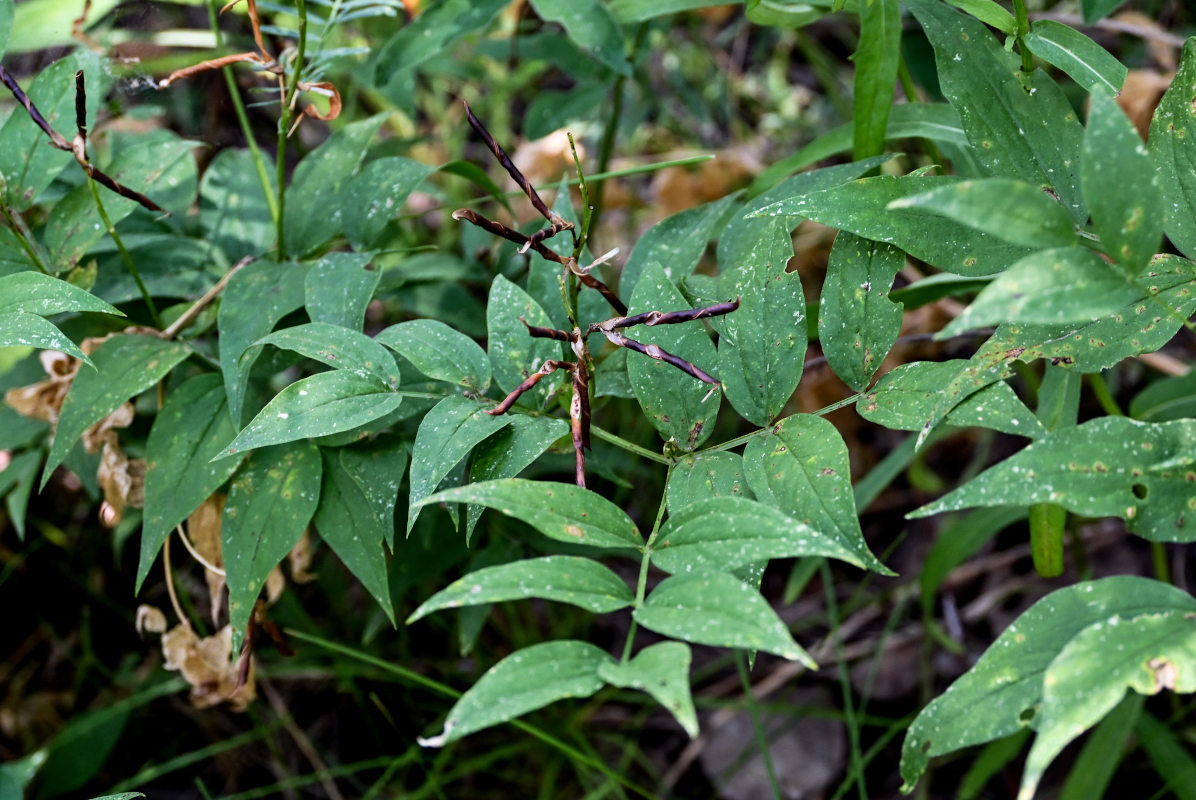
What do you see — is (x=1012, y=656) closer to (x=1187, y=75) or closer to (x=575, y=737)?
(x=1187, y=75)

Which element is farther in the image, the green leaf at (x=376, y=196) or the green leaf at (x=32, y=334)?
the green leaf at (x=376, y=196)

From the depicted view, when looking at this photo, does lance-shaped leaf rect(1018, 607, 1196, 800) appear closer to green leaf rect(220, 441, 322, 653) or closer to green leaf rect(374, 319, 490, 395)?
green leaf rect(374, 319, 490, 395)

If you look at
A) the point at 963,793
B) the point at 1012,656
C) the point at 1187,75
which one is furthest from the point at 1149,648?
the point at 963,793

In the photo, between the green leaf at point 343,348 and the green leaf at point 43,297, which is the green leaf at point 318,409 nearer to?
the green leaf at point 343,348

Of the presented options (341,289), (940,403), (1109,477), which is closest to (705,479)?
(940,403)

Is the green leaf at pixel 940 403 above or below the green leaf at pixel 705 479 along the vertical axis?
above

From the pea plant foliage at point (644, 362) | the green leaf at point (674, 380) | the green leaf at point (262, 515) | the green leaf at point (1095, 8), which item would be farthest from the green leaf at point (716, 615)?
the green leaf at point (1095, 8)
